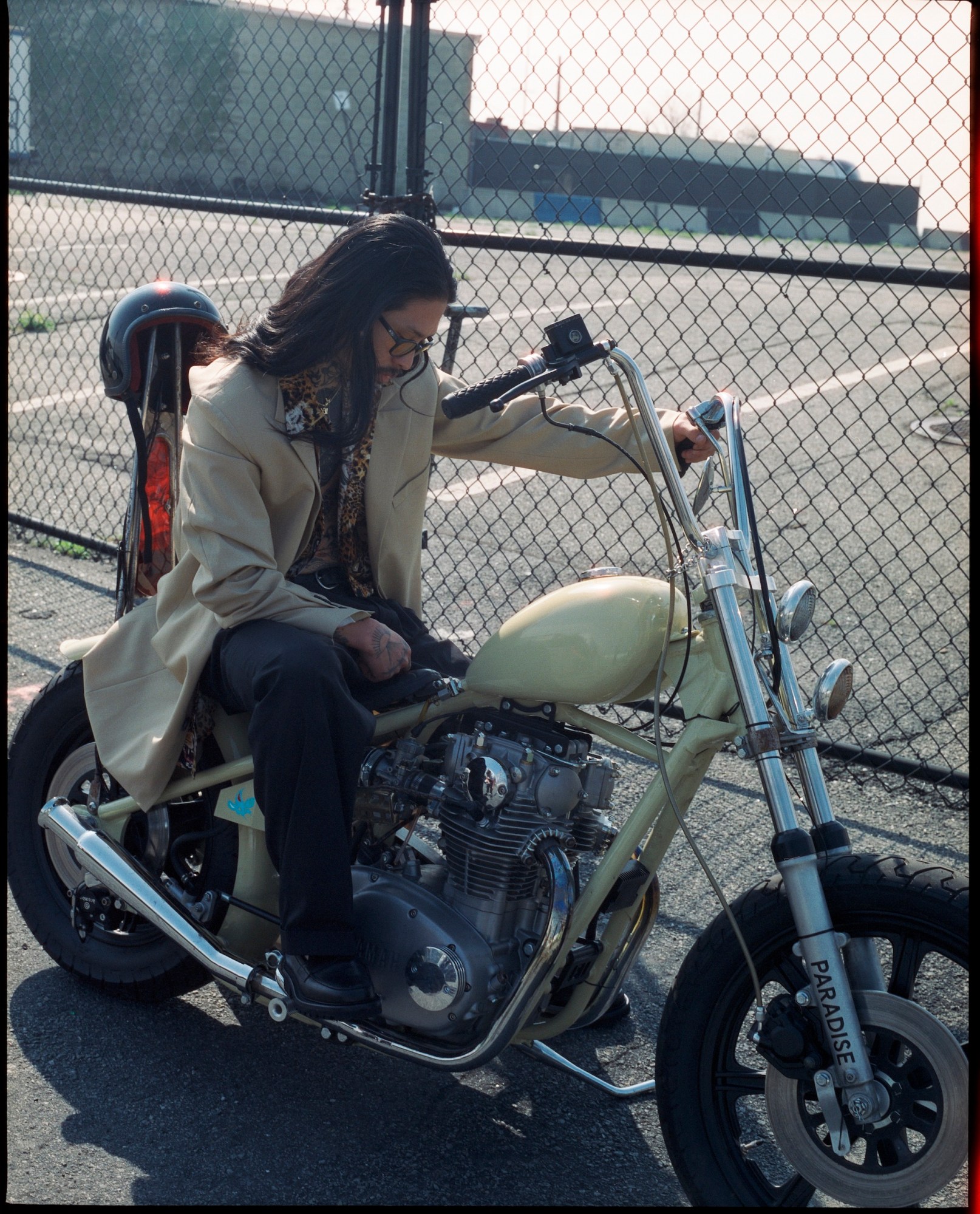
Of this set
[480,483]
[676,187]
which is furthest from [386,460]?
[676,187]

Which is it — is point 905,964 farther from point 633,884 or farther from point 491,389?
point 491,389

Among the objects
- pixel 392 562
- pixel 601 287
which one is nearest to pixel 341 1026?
pixel 392 562

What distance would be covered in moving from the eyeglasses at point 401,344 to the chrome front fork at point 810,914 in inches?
35.1

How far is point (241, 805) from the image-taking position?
2.58 m

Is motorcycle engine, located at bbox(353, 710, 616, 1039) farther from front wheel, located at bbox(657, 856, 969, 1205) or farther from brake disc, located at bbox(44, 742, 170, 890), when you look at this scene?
brake disc, located at bbox(44, 742, 170, 890)

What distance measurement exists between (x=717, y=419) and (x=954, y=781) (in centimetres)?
217

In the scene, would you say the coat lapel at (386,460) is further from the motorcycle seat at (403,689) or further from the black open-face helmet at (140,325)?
the black open-face helmet at (140,325)

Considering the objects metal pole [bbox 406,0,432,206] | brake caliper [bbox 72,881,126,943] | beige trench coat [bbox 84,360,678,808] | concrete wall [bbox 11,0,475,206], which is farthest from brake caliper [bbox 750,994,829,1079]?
concrete wall [bbox 11,0,475,206]

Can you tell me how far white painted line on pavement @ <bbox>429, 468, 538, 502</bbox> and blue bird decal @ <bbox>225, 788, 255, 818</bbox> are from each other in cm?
408

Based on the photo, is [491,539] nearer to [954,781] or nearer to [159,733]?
[954,781]

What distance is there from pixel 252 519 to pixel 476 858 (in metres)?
0.79

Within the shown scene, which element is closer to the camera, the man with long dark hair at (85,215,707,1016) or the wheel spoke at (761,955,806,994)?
the wheel spoke at (761,955,806,994)

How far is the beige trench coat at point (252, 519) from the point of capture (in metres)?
2.41

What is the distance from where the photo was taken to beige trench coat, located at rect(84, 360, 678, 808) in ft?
7.91
